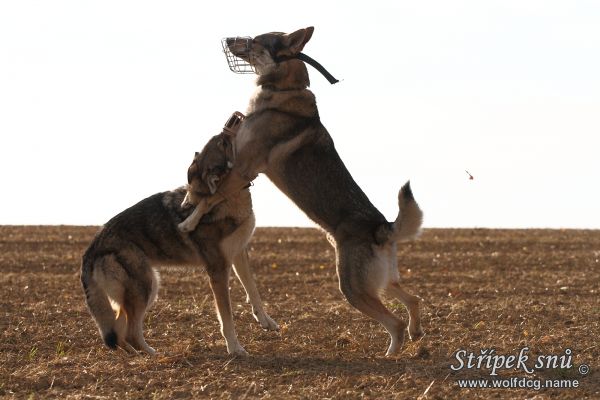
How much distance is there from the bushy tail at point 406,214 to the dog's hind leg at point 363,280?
32cm

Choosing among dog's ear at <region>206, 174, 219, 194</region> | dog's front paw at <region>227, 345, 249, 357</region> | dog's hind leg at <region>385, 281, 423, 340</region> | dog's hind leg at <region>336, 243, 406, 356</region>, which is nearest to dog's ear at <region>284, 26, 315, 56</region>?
dog's ear at <region>206, 174, 219, 194</region>

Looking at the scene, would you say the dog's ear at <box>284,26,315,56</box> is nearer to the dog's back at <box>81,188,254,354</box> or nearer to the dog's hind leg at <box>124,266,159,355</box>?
the dog's back at <box>81,188,254,354</box>

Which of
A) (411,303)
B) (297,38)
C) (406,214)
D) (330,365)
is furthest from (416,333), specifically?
(297,38)

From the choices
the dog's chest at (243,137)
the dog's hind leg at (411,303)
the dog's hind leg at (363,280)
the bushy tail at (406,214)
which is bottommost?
the dog's hind leg at (411,303)

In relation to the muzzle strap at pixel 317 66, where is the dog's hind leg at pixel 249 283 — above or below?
below

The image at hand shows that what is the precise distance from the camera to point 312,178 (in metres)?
9.30

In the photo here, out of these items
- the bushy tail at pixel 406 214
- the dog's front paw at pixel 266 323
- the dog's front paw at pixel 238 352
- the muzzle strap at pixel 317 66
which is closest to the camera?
the bushy tail at pixel 406 214

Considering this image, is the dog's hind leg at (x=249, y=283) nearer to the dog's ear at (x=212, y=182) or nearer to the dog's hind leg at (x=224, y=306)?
the dog's hind leg at (x=224, y=306)

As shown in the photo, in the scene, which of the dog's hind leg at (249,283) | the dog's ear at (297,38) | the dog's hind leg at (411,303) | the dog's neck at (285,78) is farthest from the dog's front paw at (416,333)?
the dog's ear at (297,38)

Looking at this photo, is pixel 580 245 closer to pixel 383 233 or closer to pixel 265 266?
pixel 265 266

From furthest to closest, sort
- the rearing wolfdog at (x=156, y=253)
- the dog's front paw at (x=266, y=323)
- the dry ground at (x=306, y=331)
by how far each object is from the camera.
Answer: the dog's front paw at (x=266, y=323) < the rearing wolfdog at (x=156, y=253) < the dry ground at (x=306, y=331)

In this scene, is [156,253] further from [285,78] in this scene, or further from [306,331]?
[306,331]

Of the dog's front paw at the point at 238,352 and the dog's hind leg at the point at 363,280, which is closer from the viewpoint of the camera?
the dog's hind leg at the point at 363,280

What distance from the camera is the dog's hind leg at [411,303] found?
9.36 m
